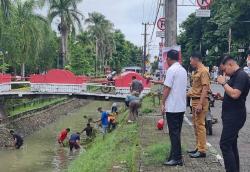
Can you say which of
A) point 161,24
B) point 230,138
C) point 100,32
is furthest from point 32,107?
point 100,32

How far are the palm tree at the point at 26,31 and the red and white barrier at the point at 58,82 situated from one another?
15326mm

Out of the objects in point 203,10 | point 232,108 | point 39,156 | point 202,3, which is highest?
point 202,3

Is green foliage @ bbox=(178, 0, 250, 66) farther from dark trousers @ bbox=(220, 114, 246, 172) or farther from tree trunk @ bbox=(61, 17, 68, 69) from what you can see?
dark trousers @ bbox=(220, 114, 246, 172)

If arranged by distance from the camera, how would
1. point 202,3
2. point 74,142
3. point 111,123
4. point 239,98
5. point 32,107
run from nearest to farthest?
point 239,98
point 202,3
point 74,142
point 111,123
point 32,107

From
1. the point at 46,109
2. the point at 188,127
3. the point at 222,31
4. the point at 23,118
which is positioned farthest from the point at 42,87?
the point at 222,31

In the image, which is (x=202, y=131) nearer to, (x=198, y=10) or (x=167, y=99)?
(x=167, y=99)

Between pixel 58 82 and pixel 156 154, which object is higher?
pixel 58 82

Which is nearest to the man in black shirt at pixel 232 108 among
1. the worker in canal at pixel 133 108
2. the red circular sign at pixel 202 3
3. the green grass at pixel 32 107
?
the red circular sign at pixel 202 3

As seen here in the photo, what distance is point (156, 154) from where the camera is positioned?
9867mm

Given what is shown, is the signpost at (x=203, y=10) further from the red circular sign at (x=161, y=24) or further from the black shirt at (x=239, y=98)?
the black shirt at (x=239, y=98)

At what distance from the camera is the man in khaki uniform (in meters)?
9.38

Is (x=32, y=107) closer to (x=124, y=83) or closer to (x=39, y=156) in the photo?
(x=124, y=83)

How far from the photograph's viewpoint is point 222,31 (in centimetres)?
5850

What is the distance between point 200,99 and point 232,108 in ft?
6.44
